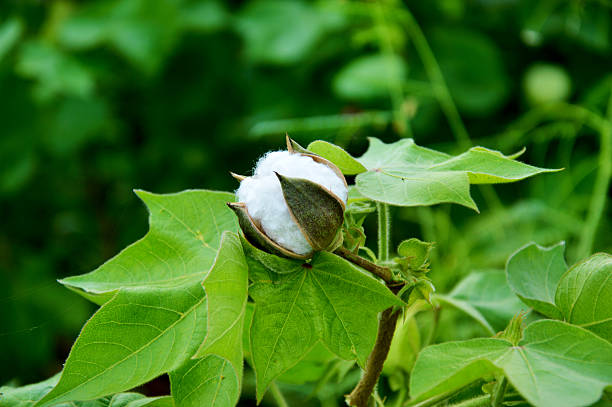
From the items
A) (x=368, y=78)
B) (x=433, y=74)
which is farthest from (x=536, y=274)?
(x=433, y=74)

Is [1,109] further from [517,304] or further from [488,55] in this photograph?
[517,304]

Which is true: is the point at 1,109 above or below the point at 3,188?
above

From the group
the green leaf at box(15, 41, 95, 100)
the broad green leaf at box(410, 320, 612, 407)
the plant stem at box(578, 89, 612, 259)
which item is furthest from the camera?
the green leaf at box(15, 41, 95, 100)

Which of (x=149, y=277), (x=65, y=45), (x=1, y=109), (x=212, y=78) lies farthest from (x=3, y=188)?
(x=149, y=277)

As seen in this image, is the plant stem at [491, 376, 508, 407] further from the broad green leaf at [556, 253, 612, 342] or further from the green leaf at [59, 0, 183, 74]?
the green leaf at [59, 0, 183, 74]

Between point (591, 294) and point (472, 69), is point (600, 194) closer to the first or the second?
point (591, 294)

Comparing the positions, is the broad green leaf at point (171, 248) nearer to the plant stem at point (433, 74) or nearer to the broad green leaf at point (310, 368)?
the broad green leaf at point (310, 368)

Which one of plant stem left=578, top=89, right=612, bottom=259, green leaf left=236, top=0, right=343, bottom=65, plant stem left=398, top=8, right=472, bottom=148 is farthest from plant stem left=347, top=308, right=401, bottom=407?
green leaf left=236, top=0, right=343, bottom=65
